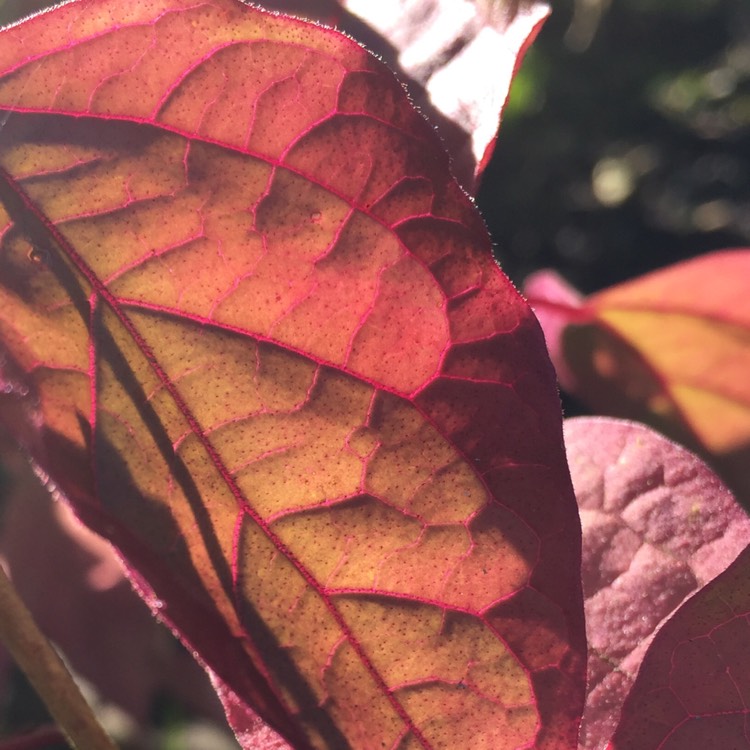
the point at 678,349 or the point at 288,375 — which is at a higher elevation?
the point at 288,375

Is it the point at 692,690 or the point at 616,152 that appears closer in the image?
the point at 692,690

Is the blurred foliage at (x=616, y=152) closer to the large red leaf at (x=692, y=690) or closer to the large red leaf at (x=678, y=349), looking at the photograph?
the large red leaf at (x=678, y=349)

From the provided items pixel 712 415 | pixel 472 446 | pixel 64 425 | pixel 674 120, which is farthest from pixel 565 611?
pixel 674 120

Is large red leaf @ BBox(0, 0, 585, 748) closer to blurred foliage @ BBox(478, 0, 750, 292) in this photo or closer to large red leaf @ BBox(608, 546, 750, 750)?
large red leaf @ BBox(608, 546, 750, 750)

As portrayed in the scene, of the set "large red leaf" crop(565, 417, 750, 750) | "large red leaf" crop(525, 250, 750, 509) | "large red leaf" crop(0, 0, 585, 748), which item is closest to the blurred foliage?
"large red leaf" crop(525, 250, 750, 509)

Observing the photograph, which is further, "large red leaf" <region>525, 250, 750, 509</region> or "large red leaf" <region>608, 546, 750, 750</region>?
"large red leaf" <region>525, 250, 750, 509</region>

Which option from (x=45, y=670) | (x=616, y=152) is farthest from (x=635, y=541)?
(x=616, y=152)

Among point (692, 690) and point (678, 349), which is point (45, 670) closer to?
point (692, 690)

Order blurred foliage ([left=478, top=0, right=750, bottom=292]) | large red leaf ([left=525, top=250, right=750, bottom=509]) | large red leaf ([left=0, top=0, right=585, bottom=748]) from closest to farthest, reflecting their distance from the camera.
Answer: large red leaf ([left=0, top=0, right=585, bottom=748]) → large red leaf ([left=525, top=250, right=750, bottom=509]) → blurred foliage ([left=478, top=0, right=750, bottom=292])
